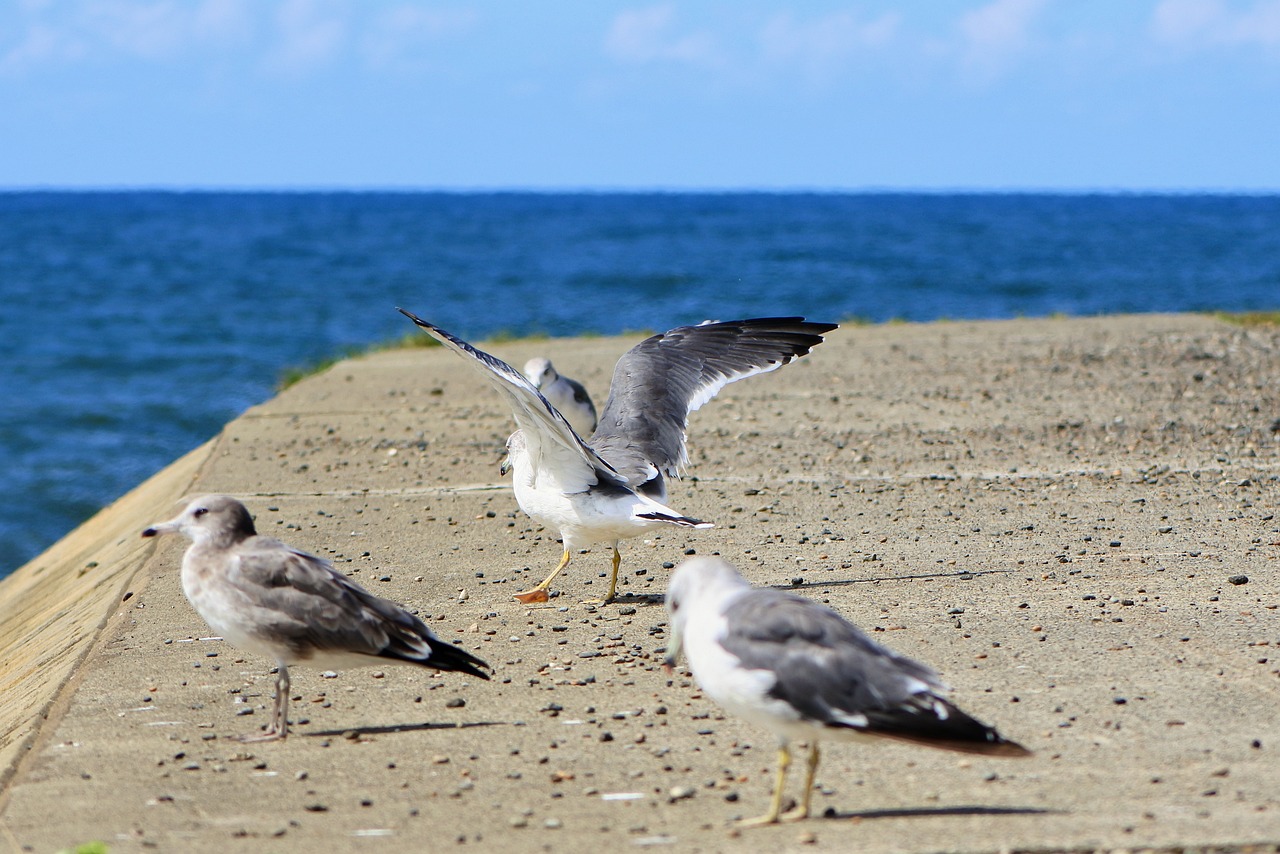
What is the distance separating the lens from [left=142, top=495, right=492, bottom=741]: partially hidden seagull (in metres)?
5.08

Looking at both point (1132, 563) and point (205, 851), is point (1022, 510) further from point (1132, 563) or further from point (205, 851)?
point (205, 851)

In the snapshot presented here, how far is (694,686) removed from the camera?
565cm

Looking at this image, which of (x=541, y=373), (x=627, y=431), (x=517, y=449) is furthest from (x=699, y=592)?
(x=541, y=373)

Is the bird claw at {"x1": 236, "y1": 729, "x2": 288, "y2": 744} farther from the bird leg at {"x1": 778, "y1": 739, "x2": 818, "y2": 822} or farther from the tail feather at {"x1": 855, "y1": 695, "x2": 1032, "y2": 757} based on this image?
the tail feather at {"x1": 855, "y1": 695, "x2": 1032, "y2": 757}

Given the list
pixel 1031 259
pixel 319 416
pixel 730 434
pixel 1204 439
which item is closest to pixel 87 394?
pixel 319 416

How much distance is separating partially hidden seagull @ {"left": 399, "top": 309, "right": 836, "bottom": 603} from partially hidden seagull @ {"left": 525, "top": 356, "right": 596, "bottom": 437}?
1.05m

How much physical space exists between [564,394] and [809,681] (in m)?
5.64

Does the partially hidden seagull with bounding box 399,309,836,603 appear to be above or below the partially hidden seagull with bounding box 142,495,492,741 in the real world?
above

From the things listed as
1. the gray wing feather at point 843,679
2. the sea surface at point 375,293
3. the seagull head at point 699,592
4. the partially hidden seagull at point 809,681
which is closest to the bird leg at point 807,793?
the partially hidden seagull at point 809,681

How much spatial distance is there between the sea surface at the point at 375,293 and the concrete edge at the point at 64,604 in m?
4.03

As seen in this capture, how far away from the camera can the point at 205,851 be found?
4.13 meters

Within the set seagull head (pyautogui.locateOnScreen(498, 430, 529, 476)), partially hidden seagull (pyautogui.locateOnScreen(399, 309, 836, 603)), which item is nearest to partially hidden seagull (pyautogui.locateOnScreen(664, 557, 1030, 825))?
partially hidden seagull (pyautogui.locateOnScreen(399, 309, 836, 603))

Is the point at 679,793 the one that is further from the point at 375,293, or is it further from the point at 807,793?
the point at 375,293

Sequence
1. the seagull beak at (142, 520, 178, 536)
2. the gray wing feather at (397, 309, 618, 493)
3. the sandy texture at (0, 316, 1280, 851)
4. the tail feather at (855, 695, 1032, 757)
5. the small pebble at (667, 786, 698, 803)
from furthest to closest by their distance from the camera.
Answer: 1. the gray wing feather at (397, 309, 618, 493)
2. the seagull beak at (142, 520, 178, 536)
3. the small pebble at (667, 786, 698, 803)
4. the sandy texture at (0, 316, 1280, 851)
5. the tail feather at (855, 695, 1032, 757)
